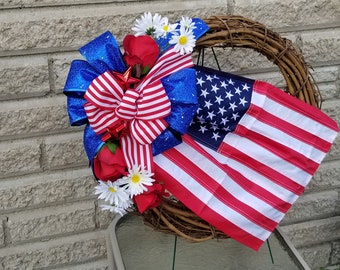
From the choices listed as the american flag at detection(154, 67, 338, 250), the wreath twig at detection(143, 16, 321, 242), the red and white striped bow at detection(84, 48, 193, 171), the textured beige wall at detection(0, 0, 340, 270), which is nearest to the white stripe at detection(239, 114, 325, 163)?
the american flag at detection(154, 67, 338, 250)

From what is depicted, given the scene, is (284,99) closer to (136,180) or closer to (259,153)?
(259,153)

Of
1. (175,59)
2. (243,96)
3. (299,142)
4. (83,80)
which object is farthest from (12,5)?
(299,142)

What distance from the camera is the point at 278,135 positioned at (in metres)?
1.45

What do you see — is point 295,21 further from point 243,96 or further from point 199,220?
point 199,220

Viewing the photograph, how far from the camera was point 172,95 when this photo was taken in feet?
4.40

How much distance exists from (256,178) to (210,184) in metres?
0.13

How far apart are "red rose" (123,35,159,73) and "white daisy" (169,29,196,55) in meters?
0.05

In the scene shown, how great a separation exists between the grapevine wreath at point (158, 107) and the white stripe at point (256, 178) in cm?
1

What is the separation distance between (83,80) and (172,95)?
0.72ft

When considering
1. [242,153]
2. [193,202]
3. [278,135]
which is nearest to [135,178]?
[193,202]

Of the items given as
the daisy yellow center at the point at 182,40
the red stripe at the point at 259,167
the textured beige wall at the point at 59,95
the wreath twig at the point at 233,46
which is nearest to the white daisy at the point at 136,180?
the wreath twig at the point at 233,46

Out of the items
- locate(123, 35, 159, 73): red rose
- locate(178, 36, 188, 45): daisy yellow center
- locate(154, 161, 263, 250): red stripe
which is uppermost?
locate(178, 36, 188, 45): daisy yellow center

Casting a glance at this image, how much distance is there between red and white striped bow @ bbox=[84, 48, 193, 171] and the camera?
1322 millimetres

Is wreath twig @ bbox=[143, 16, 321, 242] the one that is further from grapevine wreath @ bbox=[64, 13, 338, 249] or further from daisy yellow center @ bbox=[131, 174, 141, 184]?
daisy yellow center @ bbox=[131, 174, 141, 184]
